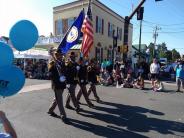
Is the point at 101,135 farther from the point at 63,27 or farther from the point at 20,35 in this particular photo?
the point at 63,27

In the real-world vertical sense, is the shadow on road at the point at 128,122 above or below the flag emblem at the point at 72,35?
below

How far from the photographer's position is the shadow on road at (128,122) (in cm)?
644

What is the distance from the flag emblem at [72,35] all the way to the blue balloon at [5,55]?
5301 millimetres

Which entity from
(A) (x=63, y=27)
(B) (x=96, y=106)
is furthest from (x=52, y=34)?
(B) (x=96, y=106)

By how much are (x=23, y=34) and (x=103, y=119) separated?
4441 mm

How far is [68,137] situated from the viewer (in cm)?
581

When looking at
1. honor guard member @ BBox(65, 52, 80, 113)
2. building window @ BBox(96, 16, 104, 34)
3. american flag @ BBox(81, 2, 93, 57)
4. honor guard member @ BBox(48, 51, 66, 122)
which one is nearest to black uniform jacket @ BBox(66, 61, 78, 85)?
honor guard member @ BBox(65, 52, 80, 113)

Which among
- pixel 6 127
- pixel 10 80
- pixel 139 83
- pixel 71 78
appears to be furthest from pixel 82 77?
pixel 139 83

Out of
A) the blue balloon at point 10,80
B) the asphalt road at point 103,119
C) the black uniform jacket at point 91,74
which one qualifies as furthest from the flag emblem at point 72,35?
the blue balloon at point 10,80

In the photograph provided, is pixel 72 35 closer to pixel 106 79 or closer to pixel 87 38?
pixel 87 38

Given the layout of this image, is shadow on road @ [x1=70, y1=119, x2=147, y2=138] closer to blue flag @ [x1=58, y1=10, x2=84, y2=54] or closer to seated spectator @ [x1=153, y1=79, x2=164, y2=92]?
blue flag @ [x1=58, y1=10, x2=84, y2=54]

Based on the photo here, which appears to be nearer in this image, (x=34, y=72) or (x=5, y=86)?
(x=5, y=86)

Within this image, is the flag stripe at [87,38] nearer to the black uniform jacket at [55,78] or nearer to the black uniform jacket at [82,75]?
the black uniform jacket at [82,75]

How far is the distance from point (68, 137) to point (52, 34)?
76.8 feet
